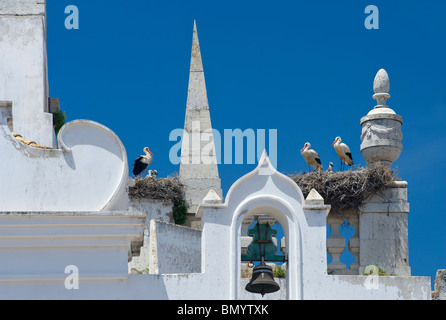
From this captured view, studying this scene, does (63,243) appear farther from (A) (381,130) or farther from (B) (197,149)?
(B) (197,149)

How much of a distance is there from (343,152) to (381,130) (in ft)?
4.91

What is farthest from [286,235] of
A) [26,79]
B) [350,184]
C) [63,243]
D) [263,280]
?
[350,184]

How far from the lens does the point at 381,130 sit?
24.8 m

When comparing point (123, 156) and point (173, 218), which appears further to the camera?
point (173, 218)

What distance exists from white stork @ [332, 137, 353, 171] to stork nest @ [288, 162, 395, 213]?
594mm

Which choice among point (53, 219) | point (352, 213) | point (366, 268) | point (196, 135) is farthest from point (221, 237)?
point (196, 135)

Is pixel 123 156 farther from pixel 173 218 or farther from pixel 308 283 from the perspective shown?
pixel 173 218

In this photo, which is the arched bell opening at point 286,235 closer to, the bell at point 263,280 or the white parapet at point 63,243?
the bell at point 263,280

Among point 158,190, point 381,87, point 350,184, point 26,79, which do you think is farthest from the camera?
point 158,190

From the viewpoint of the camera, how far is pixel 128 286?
16750mm

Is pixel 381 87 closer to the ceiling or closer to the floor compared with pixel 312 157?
closer to the ceiling

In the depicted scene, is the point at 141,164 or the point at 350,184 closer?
the point at 350,184

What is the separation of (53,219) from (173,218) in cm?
966
